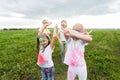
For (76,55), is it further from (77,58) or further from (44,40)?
(44,40)

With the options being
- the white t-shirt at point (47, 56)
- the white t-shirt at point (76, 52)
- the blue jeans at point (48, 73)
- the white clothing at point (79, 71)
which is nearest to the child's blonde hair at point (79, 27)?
the white t-shirt at point (76, 52)

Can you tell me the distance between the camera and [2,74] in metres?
10.4

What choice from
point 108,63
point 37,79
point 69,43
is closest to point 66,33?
point 69,43

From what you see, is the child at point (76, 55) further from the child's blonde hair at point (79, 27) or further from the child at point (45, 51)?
the child at point (45, 51)

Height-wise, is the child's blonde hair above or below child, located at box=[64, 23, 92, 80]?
above

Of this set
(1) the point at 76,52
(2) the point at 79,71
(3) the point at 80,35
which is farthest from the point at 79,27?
(2) the point at 79,71

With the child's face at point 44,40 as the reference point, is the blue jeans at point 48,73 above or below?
below

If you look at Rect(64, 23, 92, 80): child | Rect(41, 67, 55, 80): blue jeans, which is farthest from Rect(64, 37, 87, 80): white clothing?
Rect(41, 67, 55, 80): blue jeans

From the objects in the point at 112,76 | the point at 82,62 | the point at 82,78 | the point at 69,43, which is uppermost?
the point at 69,43

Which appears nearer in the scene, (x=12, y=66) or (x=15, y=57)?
A: (x=12, y=66)

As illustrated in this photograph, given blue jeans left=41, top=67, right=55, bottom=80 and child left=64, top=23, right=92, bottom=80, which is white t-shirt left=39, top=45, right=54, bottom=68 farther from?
child left=64, top=23, right=92, bottom=80

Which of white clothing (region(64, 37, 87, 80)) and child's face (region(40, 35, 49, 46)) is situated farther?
child's face (region(40, 35, 49, 46))

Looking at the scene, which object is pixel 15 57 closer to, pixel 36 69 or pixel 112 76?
pixel 36 69

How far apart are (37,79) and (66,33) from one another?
4561 millimetres
